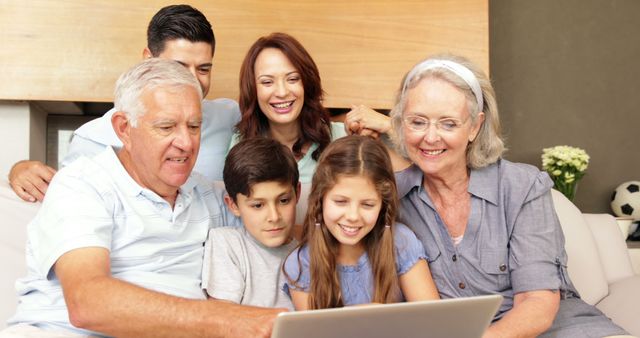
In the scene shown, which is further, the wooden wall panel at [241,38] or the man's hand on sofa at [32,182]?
the wooden wall panel at [241,38]

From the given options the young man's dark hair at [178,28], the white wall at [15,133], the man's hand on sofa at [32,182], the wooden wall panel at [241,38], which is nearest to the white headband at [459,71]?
the young man's dark hair at [178,28]

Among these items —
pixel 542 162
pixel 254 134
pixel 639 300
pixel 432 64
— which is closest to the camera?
pixel 432 64

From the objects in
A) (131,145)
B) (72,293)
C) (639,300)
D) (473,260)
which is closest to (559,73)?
(639,300)

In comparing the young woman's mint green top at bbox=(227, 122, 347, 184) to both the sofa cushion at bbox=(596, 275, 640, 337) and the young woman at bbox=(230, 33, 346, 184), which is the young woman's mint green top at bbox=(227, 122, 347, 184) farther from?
the sofa cushion at bbox=(596, 275, 640, 337)

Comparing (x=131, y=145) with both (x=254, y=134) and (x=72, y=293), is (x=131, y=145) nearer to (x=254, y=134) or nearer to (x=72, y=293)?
(x=72, y=293)

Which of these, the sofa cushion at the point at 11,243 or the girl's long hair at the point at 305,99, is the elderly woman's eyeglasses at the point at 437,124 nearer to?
the girl's long hair at the point at 305,99

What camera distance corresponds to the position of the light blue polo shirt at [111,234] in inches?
62.0

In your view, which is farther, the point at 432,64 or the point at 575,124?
the point at 575,124

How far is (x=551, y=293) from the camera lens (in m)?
1.69

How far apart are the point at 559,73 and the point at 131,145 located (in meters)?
2.84

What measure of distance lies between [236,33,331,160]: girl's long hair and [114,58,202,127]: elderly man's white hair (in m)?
0.64

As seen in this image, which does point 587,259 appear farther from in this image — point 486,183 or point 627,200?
point 627,200

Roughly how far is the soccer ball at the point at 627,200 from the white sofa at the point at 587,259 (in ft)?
4.69

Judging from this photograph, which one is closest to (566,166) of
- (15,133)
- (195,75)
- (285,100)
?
(285,100)
